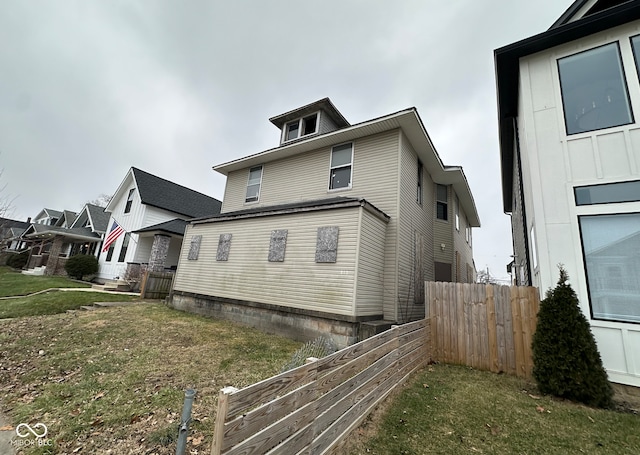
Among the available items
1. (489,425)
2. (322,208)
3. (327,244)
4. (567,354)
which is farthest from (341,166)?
(489,425)

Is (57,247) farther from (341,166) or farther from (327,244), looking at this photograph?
(327,244)

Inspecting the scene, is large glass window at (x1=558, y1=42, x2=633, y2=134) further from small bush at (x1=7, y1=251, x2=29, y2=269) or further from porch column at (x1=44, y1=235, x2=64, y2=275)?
small bush at (x1=7, y1=251, x2=29, y2=269)

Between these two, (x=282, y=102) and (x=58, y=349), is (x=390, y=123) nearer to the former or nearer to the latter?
(x=58, y=349)

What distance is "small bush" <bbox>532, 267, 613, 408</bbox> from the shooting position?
4059mm

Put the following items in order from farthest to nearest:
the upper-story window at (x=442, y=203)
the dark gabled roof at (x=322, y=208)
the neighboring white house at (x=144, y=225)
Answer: the neighboring white house at (x=144, y=225) → the upper-story window at (x=442, y=203) → the dark gabled roof at (x=322, y=208)

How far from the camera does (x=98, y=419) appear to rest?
322 cm

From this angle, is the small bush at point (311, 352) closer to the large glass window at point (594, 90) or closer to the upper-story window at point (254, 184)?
the large glass window at point (594, 90)

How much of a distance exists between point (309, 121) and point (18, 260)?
31.0 meters

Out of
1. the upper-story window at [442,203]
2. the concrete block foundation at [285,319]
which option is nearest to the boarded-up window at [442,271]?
the upper-story window at [442,203]

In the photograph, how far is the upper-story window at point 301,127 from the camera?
1256 cm

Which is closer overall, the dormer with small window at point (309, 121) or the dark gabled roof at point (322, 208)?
the dark gabled roof at point (322, 208)

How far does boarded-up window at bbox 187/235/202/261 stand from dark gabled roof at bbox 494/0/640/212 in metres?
11.5

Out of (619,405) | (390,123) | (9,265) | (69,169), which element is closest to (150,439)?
(619,405)

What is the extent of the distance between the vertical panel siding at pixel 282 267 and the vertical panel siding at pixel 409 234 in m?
2.27
